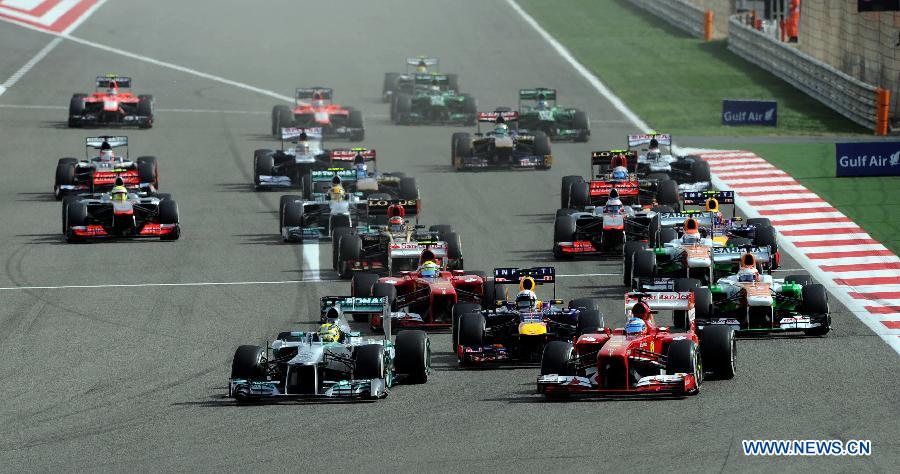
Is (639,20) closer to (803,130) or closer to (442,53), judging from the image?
(442,53)

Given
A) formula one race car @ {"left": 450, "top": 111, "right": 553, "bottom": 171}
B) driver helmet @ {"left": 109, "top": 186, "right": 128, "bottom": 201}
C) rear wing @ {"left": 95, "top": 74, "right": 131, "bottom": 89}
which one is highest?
rear wing @ {"left": 95, "top": 74, "right": 131, "bottom": 89}

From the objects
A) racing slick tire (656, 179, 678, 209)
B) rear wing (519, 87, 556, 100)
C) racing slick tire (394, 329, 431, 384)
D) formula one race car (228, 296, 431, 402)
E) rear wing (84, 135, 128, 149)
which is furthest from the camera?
rear wing (519, 87, 556, 100)

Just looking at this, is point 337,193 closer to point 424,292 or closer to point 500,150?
point 424,292

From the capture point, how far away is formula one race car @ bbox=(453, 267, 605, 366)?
101 ft

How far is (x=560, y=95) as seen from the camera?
7144cm

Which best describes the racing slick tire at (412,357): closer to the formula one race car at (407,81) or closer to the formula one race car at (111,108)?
the formula one race car at (111,108)

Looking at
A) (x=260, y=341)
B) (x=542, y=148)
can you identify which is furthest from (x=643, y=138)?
(x=260, y=341)

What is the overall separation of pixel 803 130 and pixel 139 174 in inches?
941

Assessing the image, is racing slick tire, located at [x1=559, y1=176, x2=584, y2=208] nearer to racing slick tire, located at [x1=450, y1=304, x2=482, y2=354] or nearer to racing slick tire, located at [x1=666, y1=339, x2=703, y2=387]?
racing slick tire, located at [x1=450, y1=304, x2=482, y2=354]

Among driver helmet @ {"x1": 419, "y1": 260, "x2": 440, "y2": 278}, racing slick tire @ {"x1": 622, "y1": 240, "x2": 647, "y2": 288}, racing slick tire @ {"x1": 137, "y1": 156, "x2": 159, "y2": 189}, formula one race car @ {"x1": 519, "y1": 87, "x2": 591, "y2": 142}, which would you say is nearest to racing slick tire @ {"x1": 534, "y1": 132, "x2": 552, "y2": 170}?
formula one race car @ {"x1": 519, "y1": 87, "x2": 591, "y2": 142}

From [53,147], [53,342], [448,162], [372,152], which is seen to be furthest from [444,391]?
[53,147]

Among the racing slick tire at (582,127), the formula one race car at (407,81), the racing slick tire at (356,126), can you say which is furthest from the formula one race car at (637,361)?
the formula one race car at (407,81)

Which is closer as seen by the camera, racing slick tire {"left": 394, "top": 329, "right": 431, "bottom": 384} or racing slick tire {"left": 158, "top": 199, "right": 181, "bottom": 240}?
racing slick tire {"left": 394, "top": 329, "right": 431, "bottom": 384}

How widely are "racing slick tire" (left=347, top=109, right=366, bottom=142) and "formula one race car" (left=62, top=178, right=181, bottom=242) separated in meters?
17.4
